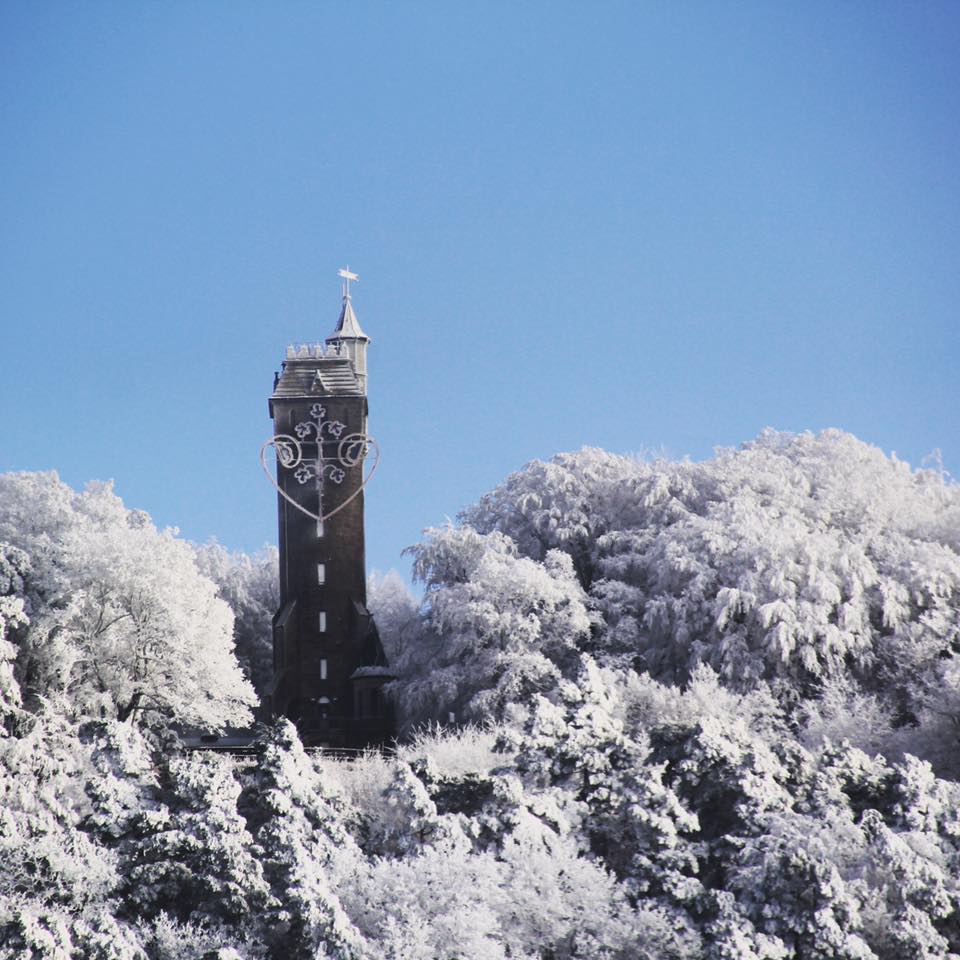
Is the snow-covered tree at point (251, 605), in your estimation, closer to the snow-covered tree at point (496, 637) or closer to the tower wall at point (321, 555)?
the tower wall at point (321, 555)

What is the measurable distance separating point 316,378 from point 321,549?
22.1 feet

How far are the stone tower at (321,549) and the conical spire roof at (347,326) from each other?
3.10 m

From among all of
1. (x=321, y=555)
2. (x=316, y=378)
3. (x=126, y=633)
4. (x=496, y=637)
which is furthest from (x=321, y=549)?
(x=126, y=633)

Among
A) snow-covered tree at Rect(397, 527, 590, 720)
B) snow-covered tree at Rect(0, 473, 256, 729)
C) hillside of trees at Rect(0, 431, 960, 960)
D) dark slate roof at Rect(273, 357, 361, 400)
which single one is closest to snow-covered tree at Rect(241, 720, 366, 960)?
hillside of trees at Rect(0, 431, 960, 960)

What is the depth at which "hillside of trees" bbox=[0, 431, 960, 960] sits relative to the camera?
36.2 metres

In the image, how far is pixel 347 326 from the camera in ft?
237

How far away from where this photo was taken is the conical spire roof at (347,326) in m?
71.7

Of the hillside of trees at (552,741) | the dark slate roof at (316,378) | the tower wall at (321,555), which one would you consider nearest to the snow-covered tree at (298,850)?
the hillside of trees at (552,741)

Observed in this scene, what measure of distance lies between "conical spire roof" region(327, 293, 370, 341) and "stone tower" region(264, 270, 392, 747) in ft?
10.2

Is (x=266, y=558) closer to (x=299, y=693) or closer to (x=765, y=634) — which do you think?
(x=299, y=693)

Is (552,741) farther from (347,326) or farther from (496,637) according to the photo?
(347,326)

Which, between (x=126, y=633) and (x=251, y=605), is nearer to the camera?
(x=126, y=633)

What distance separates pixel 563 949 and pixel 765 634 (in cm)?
2141

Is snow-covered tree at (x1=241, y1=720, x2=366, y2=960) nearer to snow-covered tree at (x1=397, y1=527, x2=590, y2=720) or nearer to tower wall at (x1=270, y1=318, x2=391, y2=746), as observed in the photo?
snow-covered tree at (x1=397, y1=527, x2=590, y2=720)
